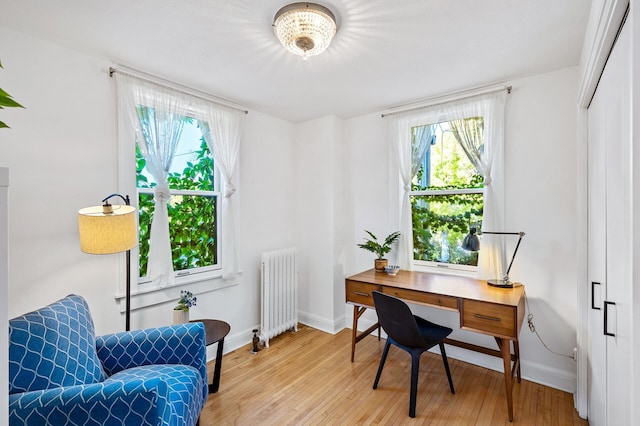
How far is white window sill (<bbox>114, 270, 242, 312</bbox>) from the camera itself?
232cm

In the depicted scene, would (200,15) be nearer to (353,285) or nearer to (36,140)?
(36,140)

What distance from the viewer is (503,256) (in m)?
2.54

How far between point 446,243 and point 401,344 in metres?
1.17

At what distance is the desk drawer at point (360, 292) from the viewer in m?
2.63

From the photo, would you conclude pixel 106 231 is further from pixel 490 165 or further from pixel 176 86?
pixel 490 165

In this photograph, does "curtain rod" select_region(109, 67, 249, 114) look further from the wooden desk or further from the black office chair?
the black office chair

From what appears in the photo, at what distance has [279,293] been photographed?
10.5 feet

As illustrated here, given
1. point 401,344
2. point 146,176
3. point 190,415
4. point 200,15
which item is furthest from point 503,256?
point 146,176

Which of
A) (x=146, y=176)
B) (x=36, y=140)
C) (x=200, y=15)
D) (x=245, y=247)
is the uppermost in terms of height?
(x=200, y=15)

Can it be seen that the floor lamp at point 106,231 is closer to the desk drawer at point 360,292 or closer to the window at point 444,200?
the desk drawer at point 360,292

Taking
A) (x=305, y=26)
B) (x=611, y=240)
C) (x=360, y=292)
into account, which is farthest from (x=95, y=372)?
(x=611, y=240)

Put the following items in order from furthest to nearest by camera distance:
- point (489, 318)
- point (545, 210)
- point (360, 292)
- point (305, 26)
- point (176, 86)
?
point (360, 292) < point (176, 86) < point (545, 210) < point (489, 318) < point (305, 26)

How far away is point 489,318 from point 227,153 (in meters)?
2.54

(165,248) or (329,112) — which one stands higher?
(329,112)
